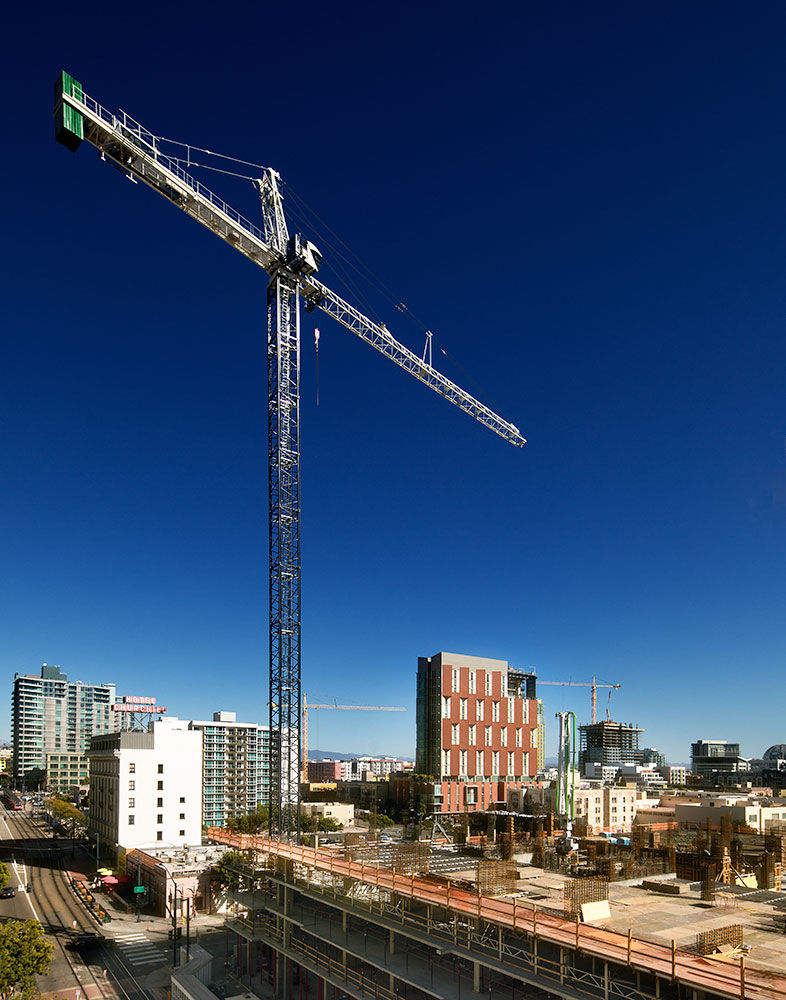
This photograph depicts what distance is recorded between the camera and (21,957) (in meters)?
39.0

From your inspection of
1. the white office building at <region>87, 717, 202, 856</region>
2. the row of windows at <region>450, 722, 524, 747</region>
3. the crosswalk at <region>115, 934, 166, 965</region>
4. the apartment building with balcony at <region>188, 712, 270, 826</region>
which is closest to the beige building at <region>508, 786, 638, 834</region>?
the row of windows at <region>450, 722, 524, 747</region>

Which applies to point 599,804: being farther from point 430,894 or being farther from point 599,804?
point 430,894

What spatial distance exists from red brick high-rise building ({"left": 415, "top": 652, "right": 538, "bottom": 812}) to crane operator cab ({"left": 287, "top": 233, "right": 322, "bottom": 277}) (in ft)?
277

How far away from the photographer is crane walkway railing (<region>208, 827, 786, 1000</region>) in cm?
2095

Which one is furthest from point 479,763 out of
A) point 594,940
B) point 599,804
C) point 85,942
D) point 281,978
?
point 594,940

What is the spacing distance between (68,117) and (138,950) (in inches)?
2548

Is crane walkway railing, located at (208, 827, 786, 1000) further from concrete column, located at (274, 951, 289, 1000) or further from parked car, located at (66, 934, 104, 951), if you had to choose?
parked car, located at (66, 934, 104, 951)

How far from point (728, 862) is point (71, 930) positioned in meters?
53.0

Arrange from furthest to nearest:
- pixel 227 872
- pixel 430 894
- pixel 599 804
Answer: pixel 599 804, pixel 227 872, pixel 430 894

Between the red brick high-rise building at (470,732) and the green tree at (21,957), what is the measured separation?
95.7 metres

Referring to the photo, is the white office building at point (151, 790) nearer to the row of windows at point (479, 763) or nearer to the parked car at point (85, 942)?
the parked car at point (85, 942)

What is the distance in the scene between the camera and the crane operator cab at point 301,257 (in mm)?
74062

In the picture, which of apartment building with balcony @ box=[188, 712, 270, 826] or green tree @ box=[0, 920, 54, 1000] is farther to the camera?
apartment building with balcony @ box=[188, 712, 270, 826]

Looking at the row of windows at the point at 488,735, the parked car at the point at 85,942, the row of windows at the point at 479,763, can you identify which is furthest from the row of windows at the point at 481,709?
the parked car at the point at 85,942
